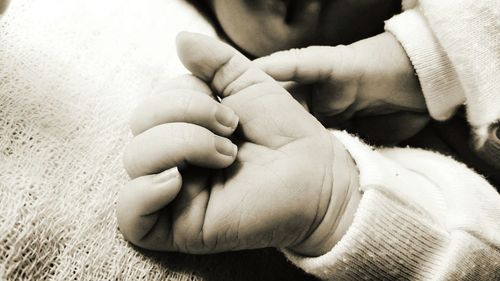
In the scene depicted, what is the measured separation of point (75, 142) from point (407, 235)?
1.02 ft


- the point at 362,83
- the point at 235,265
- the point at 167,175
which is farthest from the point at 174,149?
the point at 362,83

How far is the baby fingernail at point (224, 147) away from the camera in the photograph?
0.36m

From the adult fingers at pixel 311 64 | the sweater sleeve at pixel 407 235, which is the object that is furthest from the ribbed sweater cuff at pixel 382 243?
the adult fingers at pixel 311 64

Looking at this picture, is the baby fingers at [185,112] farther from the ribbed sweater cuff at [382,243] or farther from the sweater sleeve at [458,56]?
the sweater sleeve at [458,56]

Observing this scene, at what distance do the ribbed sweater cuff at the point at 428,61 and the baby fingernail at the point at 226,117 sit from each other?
0.24 meters

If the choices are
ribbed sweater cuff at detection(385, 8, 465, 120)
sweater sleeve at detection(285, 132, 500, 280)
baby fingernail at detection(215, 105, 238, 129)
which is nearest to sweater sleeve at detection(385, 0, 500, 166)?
ribbed sweater cuff at detection(385, 8, 465, 120)

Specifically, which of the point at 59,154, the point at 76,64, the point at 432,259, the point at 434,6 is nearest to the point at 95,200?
the point at 59,154

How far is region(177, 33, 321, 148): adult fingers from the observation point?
0.39 meters

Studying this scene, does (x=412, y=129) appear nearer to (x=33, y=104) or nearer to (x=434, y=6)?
(x=434, y=6)

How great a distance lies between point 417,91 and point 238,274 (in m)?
0.31

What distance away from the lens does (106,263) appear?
1.13 ft

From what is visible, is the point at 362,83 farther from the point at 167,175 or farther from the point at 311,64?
the point at 167,175

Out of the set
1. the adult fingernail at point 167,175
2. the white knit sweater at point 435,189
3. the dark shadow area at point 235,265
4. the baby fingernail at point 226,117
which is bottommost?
the dark shadow area at point 235,265

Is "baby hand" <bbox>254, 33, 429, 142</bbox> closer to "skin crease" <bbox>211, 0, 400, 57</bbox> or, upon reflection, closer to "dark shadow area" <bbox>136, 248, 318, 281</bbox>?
"skin crease" <bbox>211, 0, 400, 57</bbox>
